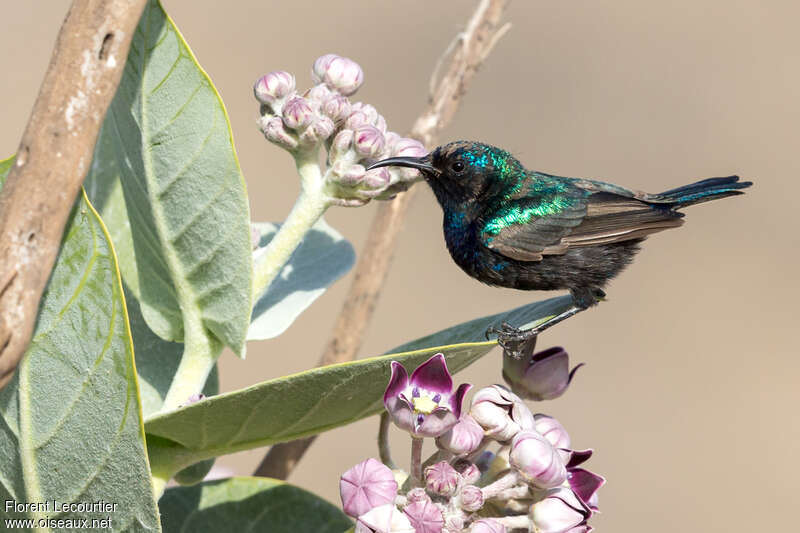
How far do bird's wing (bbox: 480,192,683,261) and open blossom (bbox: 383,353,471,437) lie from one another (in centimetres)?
136

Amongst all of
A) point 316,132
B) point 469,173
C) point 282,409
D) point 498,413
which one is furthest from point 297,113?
point 469,173

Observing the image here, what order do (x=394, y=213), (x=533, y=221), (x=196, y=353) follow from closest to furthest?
(x=196, y=353)
(x=394, y=213)
(x=533, y=221)

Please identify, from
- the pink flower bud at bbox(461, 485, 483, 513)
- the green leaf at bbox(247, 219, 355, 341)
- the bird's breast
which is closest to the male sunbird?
the bird's breast

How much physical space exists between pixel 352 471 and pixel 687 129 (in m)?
10.7

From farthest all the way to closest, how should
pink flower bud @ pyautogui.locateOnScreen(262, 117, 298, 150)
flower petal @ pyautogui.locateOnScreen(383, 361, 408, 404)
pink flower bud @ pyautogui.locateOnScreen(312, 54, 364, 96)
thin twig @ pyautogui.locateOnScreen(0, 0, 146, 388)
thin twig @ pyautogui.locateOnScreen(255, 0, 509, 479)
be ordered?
thin twig @ pyautogui.locateOnScreen(255, 0, 509, 479)
pink flower bud @ pyautogui.locateOnScreen(312, 54, 364, 96)
pink flower bud @ pyautogui.locateOnScreen(262, 117, 298, 150)
flower petal @ pyautogui.locateOnScreen(383, 361, 408, 404)
thin twig @ pyautogui.locateOnScreen(0, 0, 146, 388)

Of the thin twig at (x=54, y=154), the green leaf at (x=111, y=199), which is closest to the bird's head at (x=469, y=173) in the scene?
the green leaf at (x=111, y=199)

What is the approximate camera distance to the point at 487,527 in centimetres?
148

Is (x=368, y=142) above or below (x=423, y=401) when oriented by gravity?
above

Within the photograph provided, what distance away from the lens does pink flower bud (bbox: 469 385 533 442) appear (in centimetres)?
162

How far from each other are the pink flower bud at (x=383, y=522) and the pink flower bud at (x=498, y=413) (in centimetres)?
24

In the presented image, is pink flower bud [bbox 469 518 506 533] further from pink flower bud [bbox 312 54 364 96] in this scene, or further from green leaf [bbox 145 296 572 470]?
pink flower bud [bbox 312 54 364 96]

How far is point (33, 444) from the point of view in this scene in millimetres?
1527

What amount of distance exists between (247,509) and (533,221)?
1.37 meters

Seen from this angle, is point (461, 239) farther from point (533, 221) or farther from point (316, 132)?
point (316, 132)
